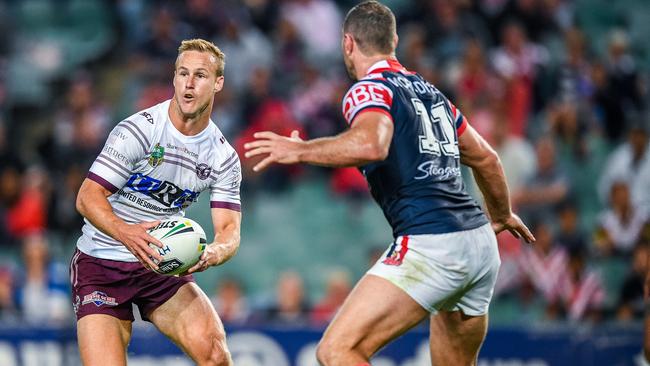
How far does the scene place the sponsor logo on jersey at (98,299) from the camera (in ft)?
21.1

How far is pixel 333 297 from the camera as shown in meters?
11.3

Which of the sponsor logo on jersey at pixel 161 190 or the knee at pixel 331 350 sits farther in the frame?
the sponsor logo on jersey at pixel 161 190

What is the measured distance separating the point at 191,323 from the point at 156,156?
3.48ft

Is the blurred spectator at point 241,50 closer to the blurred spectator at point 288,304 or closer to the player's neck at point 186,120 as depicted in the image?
the blurred spectator at point 288,304

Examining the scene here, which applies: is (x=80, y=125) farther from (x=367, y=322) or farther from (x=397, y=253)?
(x=367, y=322)

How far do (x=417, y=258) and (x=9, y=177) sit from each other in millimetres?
7542

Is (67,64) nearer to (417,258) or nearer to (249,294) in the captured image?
(249,294)

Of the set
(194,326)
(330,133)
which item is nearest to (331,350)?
(194,326)

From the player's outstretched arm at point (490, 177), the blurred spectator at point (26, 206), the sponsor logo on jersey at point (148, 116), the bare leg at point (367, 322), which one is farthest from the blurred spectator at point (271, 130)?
the bare leg at point (367, 322)

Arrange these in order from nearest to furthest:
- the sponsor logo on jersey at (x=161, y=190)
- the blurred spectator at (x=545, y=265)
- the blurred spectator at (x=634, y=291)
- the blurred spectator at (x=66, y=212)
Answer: the sponsor logo on jersey at (x=161, y=190) → the blurred spectator at (x=634, y=291) → the blurred spectator at (x=545, y=265) → the blurred spectator at (x=66, y=212)

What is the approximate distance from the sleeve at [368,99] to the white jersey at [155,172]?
1204 millimetres

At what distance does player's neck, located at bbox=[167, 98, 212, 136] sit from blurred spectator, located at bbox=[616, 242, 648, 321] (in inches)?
236

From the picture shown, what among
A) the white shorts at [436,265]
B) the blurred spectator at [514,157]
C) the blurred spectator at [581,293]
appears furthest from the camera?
the blurred spectator at [514,157]

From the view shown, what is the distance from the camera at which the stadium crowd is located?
1140 cm
